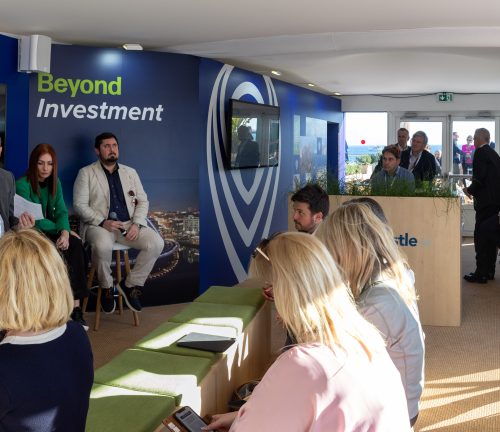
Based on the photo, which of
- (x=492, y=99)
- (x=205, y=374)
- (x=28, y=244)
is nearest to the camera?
(x=28, y=244)

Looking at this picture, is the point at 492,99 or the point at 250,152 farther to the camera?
the point at 492,99

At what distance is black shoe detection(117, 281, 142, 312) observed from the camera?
6242 millimetres

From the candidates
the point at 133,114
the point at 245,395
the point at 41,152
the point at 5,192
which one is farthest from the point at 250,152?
the point at 245,395

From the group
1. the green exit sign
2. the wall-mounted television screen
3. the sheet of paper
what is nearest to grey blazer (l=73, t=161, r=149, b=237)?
the sheet of paper

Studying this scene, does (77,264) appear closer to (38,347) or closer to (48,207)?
(48,207)

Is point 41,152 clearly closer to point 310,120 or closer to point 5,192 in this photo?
point 5,192

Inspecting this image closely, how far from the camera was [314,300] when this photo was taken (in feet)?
6.05

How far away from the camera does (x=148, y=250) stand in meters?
6.35

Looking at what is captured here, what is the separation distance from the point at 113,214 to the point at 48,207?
2.28ft

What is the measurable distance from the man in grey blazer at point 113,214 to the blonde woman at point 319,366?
4442 mm

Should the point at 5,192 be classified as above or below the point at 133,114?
below

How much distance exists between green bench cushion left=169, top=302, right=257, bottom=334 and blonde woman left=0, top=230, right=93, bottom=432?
1.85 metres

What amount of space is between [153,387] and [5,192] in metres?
2.92

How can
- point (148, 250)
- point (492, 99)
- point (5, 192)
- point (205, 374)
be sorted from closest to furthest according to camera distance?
1. point (205, 374)
2. point (5, 192)
3. point (148, 250)
4. point (492, 99)
